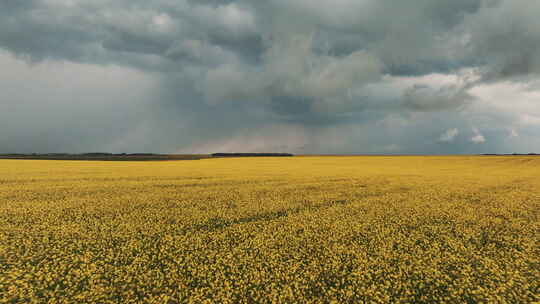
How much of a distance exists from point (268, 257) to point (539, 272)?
22.7 feet

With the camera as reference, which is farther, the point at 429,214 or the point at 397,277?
the point at 429,214

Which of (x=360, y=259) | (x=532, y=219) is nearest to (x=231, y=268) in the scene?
(x=360, y=259)

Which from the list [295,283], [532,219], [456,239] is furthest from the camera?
[532,219]

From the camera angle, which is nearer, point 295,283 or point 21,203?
point 295,283

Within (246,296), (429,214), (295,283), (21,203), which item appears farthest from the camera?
(21,203)

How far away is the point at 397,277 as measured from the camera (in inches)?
236

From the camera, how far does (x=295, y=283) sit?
18.7ft

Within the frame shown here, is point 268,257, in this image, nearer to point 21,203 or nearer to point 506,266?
point 506,266

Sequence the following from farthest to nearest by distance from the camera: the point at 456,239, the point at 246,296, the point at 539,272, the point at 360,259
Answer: the point at 456,239, the point at 360,259, the point at 539,272, the point at 246,296

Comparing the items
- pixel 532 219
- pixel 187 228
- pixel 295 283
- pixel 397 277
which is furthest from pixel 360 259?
pixel 532 219

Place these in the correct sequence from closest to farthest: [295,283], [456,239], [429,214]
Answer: [295,283], [456,239], [429,214]

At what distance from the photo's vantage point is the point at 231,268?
21.0 feet

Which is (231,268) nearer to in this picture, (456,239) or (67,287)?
(67,287)

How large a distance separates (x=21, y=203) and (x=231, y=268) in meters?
14.2
